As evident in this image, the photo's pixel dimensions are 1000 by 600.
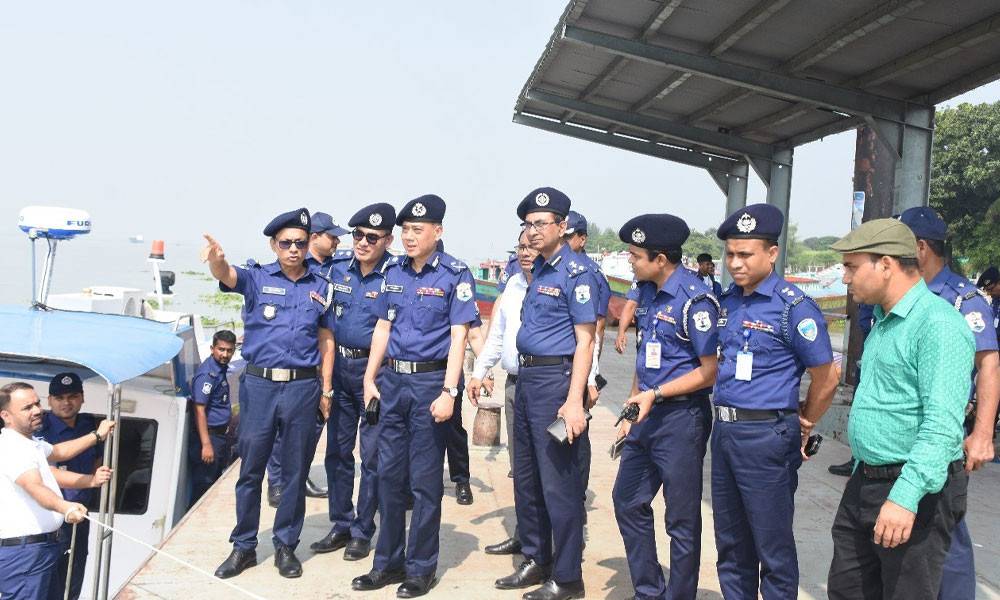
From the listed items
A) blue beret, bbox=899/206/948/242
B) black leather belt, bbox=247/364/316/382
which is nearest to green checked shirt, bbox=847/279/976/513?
blue beret, bbox=899/206/948/242

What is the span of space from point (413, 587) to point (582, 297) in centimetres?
175

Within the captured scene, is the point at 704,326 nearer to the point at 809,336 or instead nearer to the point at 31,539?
the point at 809,336

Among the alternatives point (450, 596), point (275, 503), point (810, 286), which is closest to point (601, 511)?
point (450, 596)

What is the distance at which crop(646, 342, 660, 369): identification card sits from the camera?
4066 millimetres

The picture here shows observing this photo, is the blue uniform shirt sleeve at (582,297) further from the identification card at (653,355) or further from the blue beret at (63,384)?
the blue beret at (63,384)

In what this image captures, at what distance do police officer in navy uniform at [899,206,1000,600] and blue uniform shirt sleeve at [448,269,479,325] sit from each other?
2196 mm

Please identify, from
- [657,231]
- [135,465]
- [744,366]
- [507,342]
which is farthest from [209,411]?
[744,366]

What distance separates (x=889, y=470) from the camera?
2.92 m

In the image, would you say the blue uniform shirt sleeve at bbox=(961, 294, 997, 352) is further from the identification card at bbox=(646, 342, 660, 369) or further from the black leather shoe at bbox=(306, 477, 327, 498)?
the black leather shoe at bbox=(306, 477, 327, 498)

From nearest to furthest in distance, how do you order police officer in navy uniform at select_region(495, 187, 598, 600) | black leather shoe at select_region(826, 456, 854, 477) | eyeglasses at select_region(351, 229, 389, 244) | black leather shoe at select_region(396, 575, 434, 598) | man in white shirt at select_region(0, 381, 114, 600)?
man in white shirt at select_region(0, 381, 114, 600) → police officer in navy uniform at select_region(495, 187, 598, 600) → black leather shoe at select_region(396, 575, 434, 598) → eyeglasses at select_region(351, 229, 389, 244) → black leather shoe at select_region(826, 456, 854, 477)

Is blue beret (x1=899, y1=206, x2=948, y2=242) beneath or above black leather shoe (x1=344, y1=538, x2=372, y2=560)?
above

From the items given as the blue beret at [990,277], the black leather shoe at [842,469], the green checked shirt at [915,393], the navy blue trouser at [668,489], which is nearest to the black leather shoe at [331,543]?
the navy blue trouser at [668,489]

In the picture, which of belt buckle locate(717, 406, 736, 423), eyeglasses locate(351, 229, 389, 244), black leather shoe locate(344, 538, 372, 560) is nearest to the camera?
belt buckle locate(717, 406, 736, 423)

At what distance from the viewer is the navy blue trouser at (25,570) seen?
4219mm
